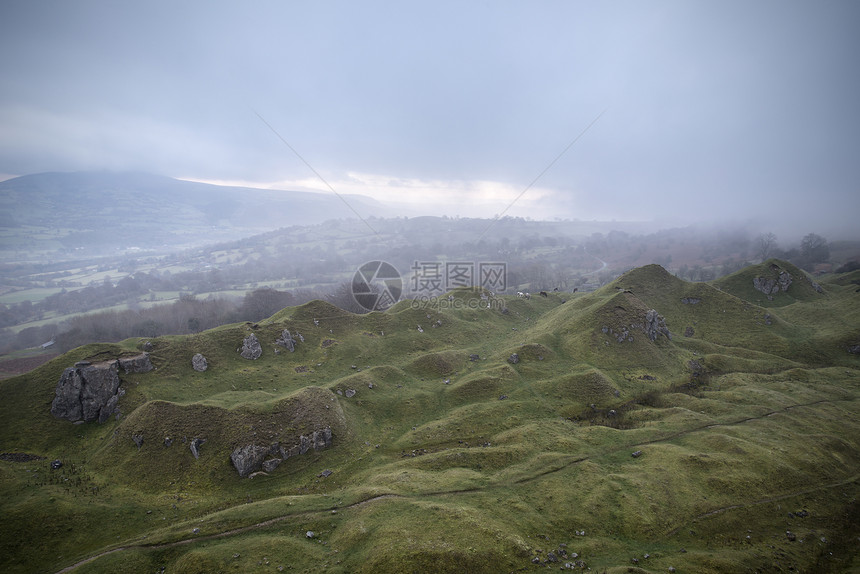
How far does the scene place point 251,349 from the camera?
56312 millimetres

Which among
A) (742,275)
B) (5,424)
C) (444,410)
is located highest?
(742,275)

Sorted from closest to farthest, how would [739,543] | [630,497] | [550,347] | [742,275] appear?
1. [739,543]
2. [630,497]
3. [550,347]
4. [742,275]

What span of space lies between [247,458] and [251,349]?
2314 cm

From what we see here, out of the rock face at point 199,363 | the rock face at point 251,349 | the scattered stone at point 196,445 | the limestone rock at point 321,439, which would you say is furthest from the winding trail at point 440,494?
the rock face at point 251,349

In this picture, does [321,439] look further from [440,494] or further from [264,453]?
[440,494]

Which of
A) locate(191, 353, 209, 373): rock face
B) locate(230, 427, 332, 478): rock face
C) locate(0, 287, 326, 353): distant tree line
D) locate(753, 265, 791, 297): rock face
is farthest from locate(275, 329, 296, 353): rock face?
locate(753, 265, 791, 297): rock face

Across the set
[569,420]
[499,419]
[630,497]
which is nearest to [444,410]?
[499,419]

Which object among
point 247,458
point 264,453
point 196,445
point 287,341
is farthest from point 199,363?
point 264,453

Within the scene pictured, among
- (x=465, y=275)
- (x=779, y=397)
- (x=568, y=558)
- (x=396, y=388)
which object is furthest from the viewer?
(x=465, y=275)

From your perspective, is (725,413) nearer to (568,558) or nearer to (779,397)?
(779,397)

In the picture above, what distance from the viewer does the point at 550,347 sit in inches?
2640

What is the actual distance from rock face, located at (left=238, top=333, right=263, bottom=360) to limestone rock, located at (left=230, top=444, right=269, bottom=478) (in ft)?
68.9

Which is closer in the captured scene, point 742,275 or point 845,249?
point 742,275

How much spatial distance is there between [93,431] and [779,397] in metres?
93.9
